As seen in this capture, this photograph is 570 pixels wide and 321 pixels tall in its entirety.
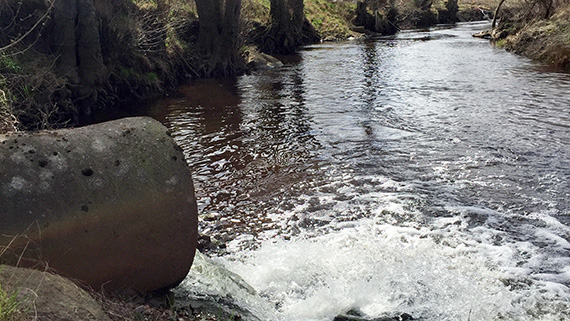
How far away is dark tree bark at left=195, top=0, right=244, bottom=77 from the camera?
20.2 meters

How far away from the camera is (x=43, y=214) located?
11.2ft

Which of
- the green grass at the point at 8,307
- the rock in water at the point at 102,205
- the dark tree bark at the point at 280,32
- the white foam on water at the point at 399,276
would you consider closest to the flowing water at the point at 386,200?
the white foam on water at the point at 399,276

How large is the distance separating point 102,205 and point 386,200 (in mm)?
4602

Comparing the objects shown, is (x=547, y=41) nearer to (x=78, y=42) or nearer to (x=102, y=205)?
(x=78, y=42)

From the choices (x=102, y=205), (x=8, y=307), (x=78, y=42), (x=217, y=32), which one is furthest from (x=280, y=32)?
(x=8, y=307)

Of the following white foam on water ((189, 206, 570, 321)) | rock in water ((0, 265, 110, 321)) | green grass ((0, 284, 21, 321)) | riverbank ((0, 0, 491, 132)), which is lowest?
white foam on water ((189, 206, 570, 321))

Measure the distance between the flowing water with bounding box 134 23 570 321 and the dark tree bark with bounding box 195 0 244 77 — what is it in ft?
17.0

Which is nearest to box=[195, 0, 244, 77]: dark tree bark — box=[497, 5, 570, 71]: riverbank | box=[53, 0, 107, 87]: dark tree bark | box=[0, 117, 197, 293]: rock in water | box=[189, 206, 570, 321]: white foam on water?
box=[53, 0, 107, 87]: dark tree bark

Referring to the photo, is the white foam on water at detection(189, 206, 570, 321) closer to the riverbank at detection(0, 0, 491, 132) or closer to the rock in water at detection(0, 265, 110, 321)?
the rock in water at detection(0, 265, 110, 321)

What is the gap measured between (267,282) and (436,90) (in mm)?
12115

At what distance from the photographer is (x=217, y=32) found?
20266mm

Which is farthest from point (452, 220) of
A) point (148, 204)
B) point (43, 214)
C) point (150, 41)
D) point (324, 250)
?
point (150, 41)

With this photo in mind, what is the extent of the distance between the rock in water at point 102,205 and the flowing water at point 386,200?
73 cm

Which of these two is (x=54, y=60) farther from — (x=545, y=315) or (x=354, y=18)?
(x=354, y=18)
